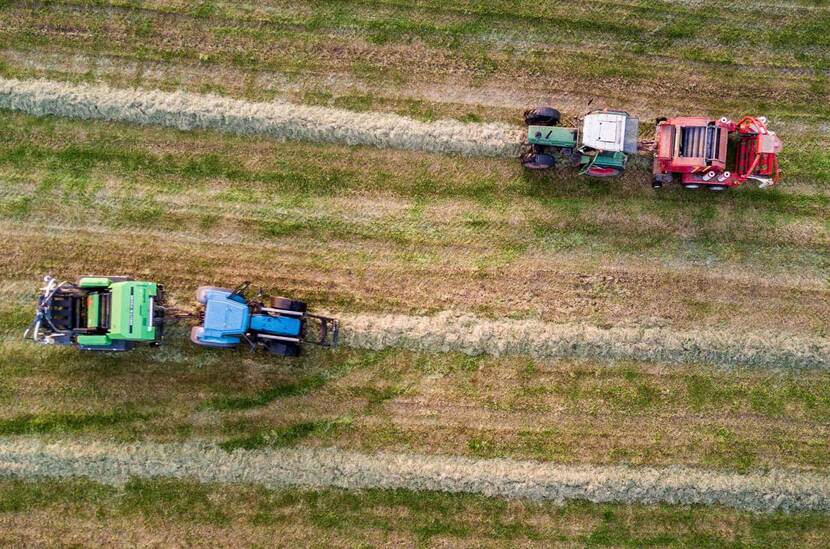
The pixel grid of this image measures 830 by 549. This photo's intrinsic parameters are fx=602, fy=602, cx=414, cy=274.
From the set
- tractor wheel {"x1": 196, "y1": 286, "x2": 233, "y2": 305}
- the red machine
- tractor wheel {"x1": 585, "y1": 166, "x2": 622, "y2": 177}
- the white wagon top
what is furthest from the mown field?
the white wagon top

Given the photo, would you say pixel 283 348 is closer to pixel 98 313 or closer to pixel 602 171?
pixel 98 313

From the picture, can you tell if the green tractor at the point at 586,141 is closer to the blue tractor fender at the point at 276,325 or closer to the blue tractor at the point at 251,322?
the blue tractor at the point at 251,322

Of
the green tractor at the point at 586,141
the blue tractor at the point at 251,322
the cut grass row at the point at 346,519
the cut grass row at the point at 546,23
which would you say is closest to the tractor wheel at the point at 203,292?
the blue tractor at the point at 251,322

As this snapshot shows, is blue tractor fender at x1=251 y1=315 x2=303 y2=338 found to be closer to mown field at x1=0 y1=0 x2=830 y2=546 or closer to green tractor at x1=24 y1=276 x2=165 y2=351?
mown field at x1=0 y1=0 x2=830 y2=546

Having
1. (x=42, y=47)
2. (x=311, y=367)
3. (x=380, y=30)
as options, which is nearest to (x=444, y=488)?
(x=311, y=367)

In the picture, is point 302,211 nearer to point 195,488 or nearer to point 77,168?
point 77,168
